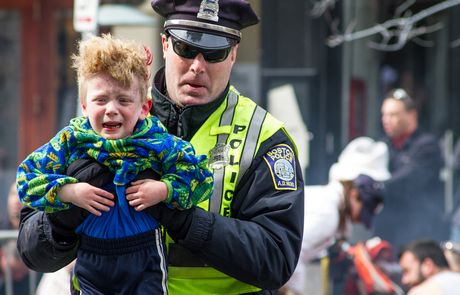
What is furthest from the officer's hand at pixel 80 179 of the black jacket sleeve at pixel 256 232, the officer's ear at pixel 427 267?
the officer's ear at pixel 427 267

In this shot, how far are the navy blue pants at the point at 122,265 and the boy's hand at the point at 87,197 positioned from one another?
113mm

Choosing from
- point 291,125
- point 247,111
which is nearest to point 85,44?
point 247,111

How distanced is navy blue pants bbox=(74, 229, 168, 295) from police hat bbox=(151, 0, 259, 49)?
2.37 feet

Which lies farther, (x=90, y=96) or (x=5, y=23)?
(x=5, y=23)

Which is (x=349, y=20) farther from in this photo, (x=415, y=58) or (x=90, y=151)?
(x=90, y=151)

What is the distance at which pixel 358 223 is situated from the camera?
27.0 feet

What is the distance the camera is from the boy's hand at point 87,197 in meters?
3.45

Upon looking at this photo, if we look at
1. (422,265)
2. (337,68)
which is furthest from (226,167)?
(337,68)

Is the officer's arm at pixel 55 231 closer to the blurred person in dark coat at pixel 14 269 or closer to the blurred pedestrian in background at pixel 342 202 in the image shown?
the blurred pedestrian in background at pixel 342 202

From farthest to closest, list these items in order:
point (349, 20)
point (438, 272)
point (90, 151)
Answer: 1. point (349, 20)
2. point (438, 272)
3. point (90, 151)

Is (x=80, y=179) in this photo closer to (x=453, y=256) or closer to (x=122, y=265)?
(x=122, y=265)

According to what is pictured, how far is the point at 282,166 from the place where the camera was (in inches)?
151

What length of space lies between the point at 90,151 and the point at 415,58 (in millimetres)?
6287

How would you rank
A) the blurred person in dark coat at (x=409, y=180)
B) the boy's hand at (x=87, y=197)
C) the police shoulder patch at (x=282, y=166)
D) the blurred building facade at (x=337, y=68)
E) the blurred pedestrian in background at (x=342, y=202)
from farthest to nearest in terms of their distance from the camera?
the blurred building facade at (x=337, y=68) < the blurred person in dark coat at (x=409, y=180) < the blurred pedestrian in background at (x=342, y=202) < the police shoulder patch at (x=282, y=166) < the boy's hand at (x=87, y=197)
